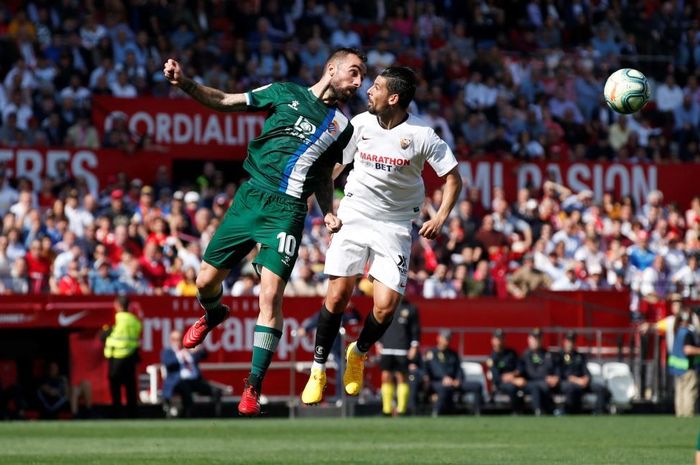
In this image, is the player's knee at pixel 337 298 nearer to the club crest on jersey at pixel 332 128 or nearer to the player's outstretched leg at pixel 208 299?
the player's outstretched leg at pixel 208 299

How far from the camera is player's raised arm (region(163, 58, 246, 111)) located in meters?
10.5

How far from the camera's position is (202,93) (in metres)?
10.9

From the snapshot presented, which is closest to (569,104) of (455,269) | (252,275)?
(455,269)

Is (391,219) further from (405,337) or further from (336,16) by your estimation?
(336,16)

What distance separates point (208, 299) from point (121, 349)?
1046 cm

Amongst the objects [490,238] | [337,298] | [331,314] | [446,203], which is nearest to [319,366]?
[331,314]

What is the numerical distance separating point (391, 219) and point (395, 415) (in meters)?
11.2

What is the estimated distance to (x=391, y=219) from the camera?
12664 mm

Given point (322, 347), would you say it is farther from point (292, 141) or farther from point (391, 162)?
point (292, 141)

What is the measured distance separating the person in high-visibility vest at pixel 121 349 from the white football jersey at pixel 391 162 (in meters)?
9.97

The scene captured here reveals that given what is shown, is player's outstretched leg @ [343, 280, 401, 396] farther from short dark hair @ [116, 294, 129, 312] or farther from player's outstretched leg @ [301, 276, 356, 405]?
short dark hair @ [116, 294, 129, 312]

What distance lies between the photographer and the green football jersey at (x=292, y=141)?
1155 cm

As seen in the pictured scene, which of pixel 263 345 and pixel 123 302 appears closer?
pixel 263 345

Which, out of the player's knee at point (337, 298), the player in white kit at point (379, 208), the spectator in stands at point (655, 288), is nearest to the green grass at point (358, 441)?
the player in white kit at point (379, 208)
